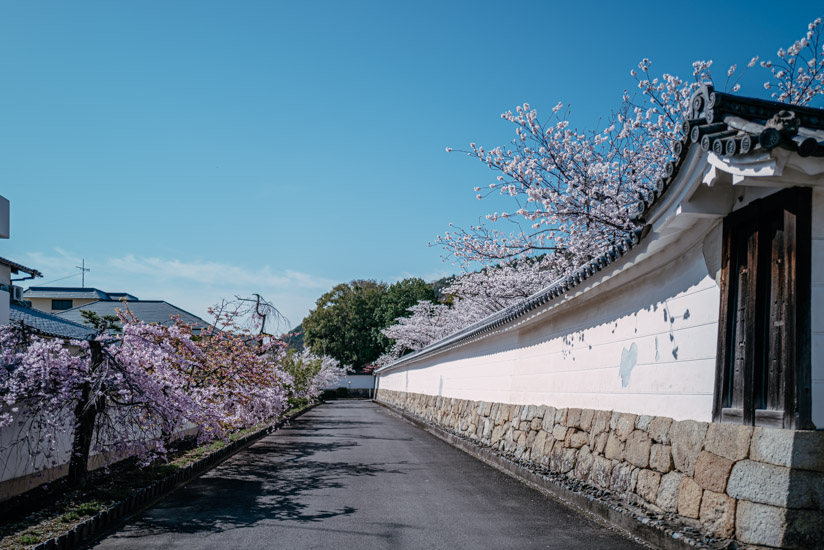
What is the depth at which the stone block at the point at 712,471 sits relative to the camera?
577cm

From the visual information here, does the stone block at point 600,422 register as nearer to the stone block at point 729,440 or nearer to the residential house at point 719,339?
the residential house at point 719,339

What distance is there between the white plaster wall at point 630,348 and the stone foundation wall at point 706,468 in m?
0.30

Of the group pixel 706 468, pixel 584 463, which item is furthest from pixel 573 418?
Result: pixel 706 468

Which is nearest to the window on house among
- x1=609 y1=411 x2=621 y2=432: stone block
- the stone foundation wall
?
the stone foundation wall

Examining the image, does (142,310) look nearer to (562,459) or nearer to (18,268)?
(18,268)

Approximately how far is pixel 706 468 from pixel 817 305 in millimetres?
1795

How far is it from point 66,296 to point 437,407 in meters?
44.3

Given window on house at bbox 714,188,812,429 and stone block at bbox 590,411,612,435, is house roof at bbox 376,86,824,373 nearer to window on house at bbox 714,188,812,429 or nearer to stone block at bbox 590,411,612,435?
window on house at bbox 714,188,812,429

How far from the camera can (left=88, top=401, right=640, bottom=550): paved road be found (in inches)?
253

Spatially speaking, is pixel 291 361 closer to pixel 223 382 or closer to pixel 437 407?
pixel 437 407

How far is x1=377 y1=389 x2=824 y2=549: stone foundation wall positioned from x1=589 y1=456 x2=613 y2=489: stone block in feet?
0.04

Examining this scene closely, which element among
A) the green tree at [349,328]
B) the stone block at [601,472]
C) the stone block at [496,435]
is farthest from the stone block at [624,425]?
the green tree at [349,328]

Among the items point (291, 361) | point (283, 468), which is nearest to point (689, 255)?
point (283, 468)

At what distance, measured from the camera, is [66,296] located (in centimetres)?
5747
